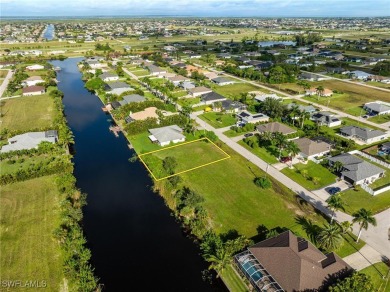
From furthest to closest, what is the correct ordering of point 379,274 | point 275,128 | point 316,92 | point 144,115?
point 316,92 < point 144,115 < point 275,128 < point 379,274

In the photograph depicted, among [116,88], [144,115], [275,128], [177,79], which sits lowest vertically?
[177,79]

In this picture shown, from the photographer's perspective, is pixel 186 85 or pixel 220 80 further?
pixel 220 80

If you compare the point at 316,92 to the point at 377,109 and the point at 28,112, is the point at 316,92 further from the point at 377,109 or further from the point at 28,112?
the point at 28,112

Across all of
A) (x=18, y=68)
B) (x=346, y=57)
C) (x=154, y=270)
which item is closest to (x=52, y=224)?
(x=154, y=270)

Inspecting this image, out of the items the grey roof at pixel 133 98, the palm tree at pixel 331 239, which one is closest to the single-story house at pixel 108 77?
the grey roof at pixel 133 98

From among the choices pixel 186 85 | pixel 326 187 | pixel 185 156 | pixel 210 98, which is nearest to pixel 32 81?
pixel 186 85

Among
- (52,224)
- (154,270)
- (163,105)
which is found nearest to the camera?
(154,270)

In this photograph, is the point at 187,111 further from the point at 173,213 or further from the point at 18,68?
the point at 18,68
